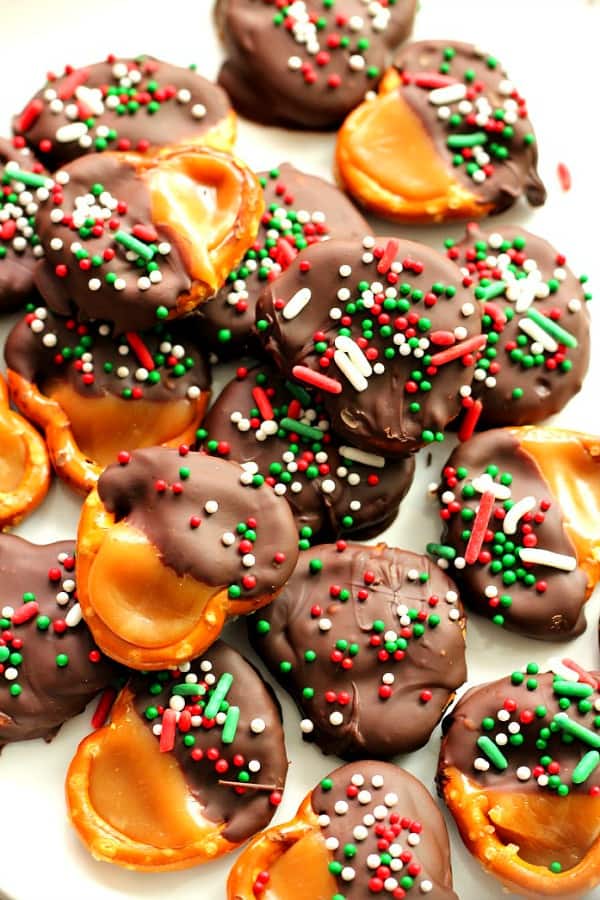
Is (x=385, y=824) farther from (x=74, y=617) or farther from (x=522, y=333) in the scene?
(x=522, y=333)

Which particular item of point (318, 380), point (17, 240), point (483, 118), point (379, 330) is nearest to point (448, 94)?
point (483, 118)

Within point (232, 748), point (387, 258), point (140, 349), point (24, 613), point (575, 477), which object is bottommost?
point (232, 748)

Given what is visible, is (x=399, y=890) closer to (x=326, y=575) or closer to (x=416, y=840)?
(x=416, y=840)

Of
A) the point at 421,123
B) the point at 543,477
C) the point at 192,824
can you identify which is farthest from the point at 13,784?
the point at 421,123

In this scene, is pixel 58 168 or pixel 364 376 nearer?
pixel 364 376

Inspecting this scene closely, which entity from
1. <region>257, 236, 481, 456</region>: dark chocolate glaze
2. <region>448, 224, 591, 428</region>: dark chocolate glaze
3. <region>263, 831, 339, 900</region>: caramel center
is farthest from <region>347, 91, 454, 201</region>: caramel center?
<region>263, 831, 339, 900</region>: caramel center

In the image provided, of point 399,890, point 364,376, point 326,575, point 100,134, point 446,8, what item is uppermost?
point 446,8
